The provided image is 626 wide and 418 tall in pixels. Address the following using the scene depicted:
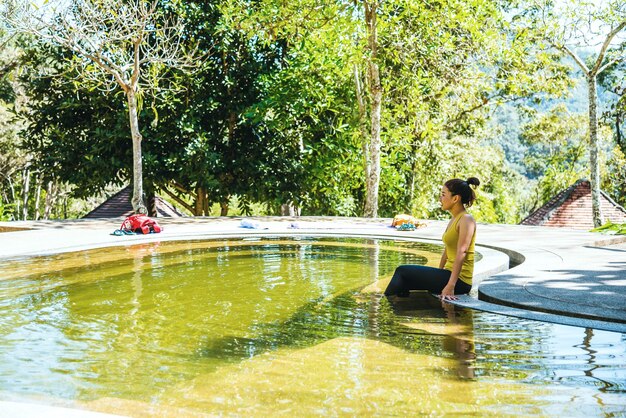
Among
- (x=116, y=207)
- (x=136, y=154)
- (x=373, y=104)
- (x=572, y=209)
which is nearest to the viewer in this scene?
(x=136, y=154)

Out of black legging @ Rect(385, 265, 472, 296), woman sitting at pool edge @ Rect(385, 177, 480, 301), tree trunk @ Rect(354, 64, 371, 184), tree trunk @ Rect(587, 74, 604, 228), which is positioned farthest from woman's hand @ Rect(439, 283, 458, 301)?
tree trunk @ Rect(354, 64, 371, 184)

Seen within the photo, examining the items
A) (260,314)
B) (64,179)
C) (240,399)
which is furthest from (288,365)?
(64,179)

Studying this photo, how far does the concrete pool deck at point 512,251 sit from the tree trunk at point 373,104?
349cm

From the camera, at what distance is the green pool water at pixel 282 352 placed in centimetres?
346

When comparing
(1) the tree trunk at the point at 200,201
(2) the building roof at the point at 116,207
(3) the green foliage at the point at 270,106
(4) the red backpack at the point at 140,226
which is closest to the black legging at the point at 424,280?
(4) the red backpack at the point at 140,226

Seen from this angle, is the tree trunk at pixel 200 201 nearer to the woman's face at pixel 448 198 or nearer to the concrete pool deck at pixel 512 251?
the concrete pool deck at pixel 512 251

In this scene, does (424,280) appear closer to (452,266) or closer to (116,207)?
(452,266)

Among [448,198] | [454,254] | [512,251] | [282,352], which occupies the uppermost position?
[448,198]

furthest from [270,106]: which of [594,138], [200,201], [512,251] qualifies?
[512,251]

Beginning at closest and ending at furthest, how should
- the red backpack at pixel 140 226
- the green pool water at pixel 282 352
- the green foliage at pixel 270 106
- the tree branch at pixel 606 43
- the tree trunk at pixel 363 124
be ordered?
the green pool water at pixel 282 352
the red backpack at pixel 140 226
the tree branch at pixel 606 43
the green foliage at pixel 270 106
the tree trunk at pixel 363 124

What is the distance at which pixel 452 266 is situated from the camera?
6.67 m

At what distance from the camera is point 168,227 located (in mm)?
14906

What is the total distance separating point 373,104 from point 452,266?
46.7ft

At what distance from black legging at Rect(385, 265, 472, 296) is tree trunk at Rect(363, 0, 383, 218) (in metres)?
13.2
